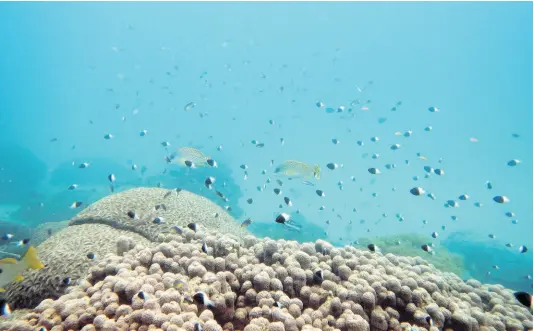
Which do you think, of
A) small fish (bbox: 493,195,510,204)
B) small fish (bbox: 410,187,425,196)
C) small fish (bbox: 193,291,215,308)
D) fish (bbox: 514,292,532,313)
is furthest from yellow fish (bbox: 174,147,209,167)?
small fish (bbox: 493,195,510,204)

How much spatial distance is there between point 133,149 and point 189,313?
432 feet

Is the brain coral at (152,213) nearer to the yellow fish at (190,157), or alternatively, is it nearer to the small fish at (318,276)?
the yellow fish at (190,157)

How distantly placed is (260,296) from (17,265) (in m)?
3.94

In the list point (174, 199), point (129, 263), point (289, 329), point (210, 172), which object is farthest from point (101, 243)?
point (210, 172)

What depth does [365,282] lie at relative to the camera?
160 inches

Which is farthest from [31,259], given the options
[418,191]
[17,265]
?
[418,191]

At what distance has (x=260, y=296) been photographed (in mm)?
3777

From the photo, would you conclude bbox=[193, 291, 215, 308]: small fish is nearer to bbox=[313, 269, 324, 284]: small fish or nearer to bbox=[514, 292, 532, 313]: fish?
bbox=[313, 269, 324, 284]: small fish

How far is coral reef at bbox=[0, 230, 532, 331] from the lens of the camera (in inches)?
132

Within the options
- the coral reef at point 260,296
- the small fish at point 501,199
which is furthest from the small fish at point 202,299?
the small fish at point 501,199

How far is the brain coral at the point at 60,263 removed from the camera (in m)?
A: 5.39

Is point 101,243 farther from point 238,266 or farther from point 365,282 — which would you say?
point 365,282

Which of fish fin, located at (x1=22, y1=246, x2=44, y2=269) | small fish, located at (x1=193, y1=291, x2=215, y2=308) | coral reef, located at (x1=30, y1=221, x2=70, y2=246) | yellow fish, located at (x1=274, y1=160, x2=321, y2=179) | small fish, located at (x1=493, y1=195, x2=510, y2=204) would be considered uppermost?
small fish, located at (x1=493, y1=195, x2=510, y2=204)

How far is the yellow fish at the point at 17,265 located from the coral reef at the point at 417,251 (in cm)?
1424
